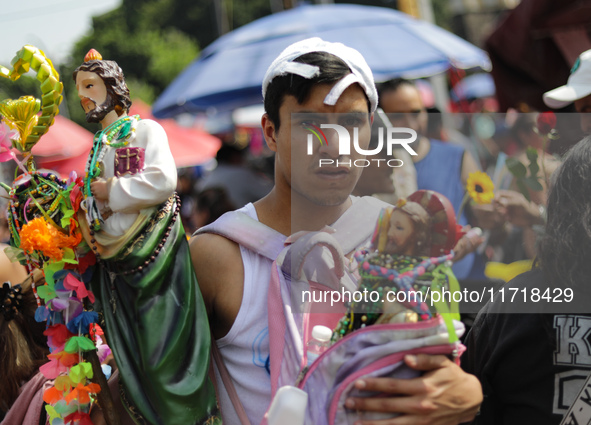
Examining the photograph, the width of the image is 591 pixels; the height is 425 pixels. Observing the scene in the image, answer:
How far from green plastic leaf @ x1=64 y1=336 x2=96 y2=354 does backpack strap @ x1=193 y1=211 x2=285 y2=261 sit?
1.58 ft

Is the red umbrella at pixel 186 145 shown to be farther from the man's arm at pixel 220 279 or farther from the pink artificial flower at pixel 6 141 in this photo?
the man's arm at pixel 220 279

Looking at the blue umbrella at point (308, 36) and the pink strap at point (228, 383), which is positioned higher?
the blue umbrella at point (308, 36)

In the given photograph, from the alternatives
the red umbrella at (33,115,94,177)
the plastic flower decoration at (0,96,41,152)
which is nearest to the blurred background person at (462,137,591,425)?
the plastic flower decoration at (0,96,41,152)

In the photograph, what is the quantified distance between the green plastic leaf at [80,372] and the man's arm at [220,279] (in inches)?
14.6

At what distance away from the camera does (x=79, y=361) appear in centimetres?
183

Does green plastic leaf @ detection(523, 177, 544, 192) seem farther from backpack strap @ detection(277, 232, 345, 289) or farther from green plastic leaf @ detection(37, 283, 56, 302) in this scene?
green plastic leaf @ detection(37, 283, 56, 302)

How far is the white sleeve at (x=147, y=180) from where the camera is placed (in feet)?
5.50

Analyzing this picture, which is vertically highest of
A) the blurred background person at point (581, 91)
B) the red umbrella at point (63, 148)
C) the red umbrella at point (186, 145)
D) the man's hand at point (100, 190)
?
the man's hand at point (100, 190)

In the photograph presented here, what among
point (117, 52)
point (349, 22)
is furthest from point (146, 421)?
point (117, 52)

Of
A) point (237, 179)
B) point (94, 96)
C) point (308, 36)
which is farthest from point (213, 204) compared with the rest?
point (94, 96)

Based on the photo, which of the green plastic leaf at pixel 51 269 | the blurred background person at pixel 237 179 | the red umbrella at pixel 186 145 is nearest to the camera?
the green plastic leaf at pixel 51 269

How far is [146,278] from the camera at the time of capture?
67.1 inches

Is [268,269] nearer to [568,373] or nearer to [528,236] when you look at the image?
[568,373]

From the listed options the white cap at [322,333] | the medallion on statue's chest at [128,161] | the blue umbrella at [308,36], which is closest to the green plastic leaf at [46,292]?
the medallion on statue's chest at [128,161]
